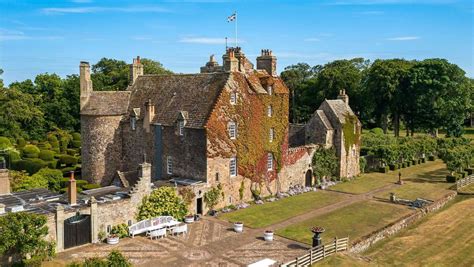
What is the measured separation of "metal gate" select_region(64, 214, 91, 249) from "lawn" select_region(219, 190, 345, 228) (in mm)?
10788

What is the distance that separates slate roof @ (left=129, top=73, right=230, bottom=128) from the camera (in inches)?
1428

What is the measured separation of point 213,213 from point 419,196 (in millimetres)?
20569

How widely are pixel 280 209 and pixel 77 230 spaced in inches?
659

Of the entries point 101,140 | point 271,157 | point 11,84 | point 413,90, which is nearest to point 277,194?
point 271,157

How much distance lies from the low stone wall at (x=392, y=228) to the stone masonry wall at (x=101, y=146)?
24.1 metres

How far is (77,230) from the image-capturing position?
2647 centimetres

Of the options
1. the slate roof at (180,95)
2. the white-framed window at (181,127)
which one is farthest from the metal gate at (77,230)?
the slate roof at (180,95)

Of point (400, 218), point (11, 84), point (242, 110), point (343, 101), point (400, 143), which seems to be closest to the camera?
point (400, 218)

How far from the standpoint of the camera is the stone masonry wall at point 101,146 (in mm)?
40844

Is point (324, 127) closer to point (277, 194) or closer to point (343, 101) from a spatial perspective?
point (343, 101)

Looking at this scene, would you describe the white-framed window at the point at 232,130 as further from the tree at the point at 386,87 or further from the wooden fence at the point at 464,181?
the tree at the point at 386,87

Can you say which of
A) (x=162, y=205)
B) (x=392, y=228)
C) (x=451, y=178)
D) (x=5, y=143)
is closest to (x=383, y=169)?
(x=451, y=178)

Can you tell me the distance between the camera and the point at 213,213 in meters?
34.4

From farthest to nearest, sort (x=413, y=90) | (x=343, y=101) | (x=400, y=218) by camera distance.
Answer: (x=413, y=90)
(x=343, y=101)
(x=400, y=218)
